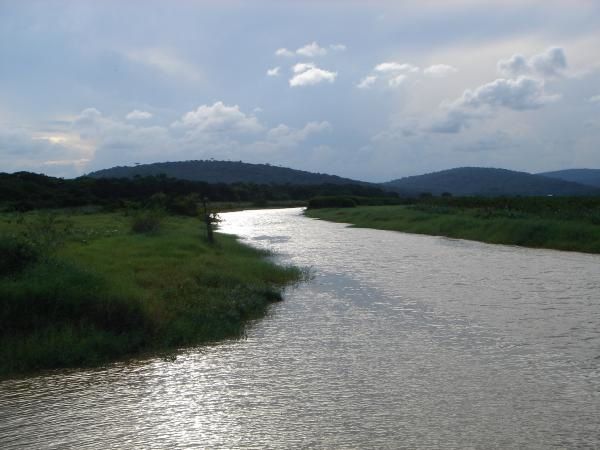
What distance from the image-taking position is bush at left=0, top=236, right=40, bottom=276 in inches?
499

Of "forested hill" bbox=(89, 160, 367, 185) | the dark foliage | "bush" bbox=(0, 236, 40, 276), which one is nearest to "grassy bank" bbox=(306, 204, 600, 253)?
the dark foliage

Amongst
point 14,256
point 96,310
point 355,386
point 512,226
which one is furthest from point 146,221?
point 355,386

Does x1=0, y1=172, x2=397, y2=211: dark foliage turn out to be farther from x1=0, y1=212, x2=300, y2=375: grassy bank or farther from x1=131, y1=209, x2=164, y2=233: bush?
x1=0, y1=212, x2=300, y2=375: grassy bank

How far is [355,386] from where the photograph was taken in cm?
1005

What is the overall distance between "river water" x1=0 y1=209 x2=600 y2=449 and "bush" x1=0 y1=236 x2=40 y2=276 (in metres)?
3.14

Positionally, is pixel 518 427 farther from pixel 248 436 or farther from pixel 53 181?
pixel 53 181

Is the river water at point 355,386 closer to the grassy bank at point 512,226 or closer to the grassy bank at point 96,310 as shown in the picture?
the grassy bank at point 96,310

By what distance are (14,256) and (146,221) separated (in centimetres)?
1858

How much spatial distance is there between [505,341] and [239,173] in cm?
17917

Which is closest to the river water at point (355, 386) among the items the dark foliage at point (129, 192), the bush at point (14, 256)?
the bush at point (14, 256)

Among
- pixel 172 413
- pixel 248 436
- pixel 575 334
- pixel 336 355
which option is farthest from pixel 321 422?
pixel 575 334

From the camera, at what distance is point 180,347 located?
12.3 metres

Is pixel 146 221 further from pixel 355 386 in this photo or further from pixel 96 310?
pixel 355 386

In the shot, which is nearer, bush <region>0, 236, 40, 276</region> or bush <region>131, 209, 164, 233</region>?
bush <region>0, 236, 40, 276</region>
